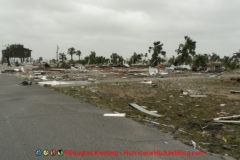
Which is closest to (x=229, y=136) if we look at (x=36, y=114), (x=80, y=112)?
(x=80, y=112)

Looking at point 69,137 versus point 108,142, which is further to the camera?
point 69,137

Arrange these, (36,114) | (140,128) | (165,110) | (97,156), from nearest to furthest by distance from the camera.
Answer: (97,156) < (140,128) < (36,114) < (165,110)

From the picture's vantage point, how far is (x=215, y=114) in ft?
18.5

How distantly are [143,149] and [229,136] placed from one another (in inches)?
83.9

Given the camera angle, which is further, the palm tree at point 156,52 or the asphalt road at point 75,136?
the palm tree at point 156,52

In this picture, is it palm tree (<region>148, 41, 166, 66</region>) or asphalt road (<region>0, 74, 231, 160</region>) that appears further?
palm tree (<region>148, 41, 166, 66</region>)

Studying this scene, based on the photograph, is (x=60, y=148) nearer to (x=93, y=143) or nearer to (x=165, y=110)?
(x=93, y=143)

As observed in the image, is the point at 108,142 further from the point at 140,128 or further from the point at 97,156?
the point at 140,128

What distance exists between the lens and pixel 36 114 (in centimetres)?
562

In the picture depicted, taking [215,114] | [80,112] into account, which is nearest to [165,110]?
[215,114]

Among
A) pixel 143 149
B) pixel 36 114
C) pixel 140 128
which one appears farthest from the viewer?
pixel 36 114

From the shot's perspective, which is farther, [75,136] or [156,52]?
[156,52]

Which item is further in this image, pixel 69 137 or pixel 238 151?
pixel 69 137

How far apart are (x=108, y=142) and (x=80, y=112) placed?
8.91 feet
